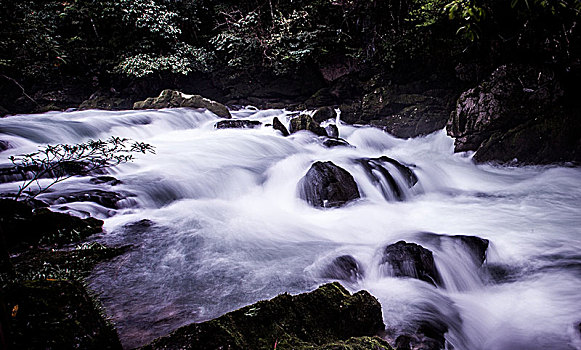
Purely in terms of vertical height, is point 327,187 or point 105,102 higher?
point 105,102

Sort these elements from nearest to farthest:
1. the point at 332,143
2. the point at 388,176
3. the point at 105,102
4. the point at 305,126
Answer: the point at 388,176, the point at 332,143, the point at 305,126, the point at 105,102

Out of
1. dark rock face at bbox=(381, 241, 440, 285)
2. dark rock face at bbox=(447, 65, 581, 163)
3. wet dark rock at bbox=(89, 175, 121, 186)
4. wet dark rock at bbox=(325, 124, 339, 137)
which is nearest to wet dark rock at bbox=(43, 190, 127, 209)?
wet dark rock at bbox=(89, 175, 121, 186)

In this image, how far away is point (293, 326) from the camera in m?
1.86

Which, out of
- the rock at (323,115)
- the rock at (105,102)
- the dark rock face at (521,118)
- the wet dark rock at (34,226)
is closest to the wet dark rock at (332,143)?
the rock at (323,115)

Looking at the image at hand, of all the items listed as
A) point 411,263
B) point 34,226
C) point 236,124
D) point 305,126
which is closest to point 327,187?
point 411,263

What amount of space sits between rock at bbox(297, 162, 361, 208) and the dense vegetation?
6.29 metres

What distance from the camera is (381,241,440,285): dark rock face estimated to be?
3.52 metres

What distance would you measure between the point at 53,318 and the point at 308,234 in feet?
13.3

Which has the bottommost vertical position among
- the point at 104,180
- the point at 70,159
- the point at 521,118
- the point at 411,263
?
the point at 411,263

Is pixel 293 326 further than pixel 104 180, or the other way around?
pixel 104 180

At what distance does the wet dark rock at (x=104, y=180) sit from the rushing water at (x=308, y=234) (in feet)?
0.41

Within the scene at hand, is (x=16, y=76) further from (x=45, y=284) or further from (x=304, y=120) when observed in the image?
(x=45, y=284)

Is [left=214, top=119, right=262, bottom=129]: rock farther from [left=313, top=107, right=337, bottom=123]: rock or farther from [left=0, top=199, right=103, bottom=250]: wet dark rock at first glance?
[left=0, top=199, right=103, bottom=250]: wet dark rock

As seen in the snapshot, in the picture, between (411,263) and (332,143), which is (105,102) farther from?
(411,263)
